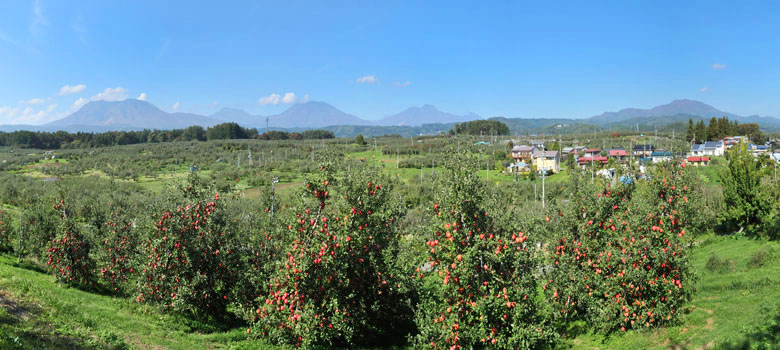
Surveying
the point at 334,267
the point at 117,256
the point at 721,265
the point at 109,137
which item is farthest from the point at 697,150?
the point at 109,137

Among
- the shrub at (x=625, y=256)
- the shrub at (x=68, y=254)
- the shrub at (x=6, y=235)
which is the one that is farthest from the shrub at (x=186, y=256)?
the shrub at (x=6, y=235)

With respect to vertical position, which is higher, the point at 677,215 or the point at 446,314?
the point at 677,215

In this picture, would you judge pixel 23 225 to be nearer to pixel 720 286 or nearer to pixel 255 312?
pixel 255 312

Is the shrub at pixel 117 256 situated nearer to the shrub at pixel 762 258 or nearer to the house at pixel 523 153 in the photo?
the shrub at pixel 762 258

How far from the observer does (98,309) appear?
1702 centimetres

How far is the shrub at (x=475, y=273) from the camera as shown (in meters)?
11.5

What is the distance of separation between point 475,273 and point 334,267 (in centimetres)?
446

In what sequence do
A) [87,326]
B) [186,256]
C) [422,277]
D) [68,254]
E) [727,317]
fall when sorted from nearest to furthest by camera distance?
[87,326] → [727,317] → [422,277] → [186,256] → [68,254]

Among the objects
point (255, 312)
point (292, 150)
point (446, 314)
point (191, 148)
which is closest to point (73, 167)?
point (191, 148)

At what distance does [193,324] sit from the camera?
1662 centimetres

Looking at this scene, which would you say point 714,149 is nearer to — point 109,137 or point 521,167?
point 521,167

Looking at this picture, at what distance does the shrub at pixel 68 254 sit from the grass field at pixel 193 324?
2.59 meters

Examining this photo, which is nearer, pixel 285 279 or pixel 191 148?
pixel 285 279

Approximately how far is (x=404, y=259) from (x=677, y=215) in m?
9.66
